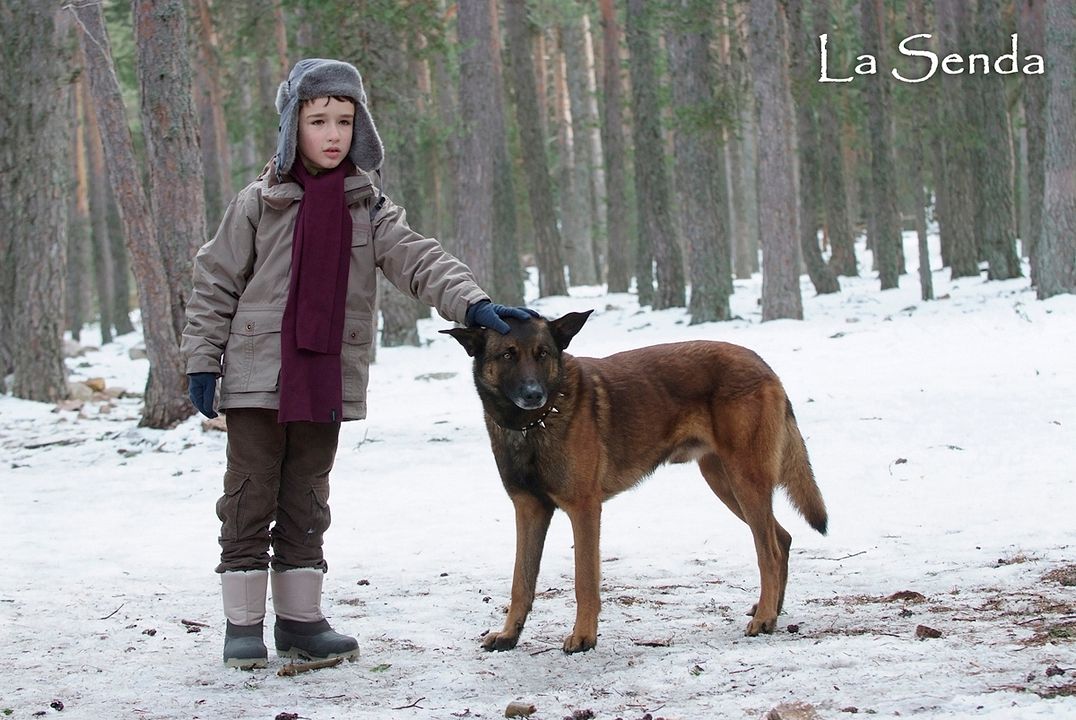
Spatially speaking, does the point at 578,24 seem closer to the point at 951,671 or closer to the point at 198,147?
the point at 198,147

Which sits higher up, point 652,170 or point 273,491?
point 652,170

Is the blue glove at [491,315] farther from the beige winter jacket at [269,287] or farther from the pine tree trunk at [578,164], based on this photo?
the pine tree trunk at [578,164]

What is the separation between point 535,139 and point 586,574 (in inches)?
895

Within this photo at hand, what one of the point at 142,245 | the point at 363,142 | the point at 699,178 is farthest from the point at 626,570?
the point at 699,178

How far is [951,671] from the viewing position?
372 centimetres

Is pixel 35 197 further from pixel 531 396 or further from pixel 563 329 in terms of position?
pixel 531 396

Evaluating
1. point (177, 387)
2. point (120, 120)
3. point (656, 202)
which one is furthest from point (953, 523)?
point (656, 202)

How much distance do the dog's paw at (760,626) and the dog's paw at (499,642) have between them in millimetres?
999

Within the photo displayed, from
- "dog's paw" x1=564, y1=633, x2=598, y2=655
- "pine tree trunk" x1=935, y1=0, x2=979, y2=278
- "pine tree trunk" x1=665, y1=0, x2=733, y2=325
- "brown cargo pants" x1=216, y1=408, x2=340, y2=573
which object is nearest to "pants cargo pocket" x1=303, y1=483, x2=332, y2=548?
"brown cargo pants" x1=216, y1=408, x2=340, y2=573

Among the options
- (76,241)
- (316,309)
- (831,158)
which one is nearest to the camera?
(316,309)

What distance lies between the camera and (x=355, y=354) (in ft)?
15.4

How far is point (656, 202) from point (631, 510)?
53.1ft

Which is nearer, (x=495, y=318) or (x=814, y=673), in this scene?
(x=814, y=673)

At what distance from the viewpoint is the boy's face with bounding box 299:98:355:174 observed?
460 centimetres
